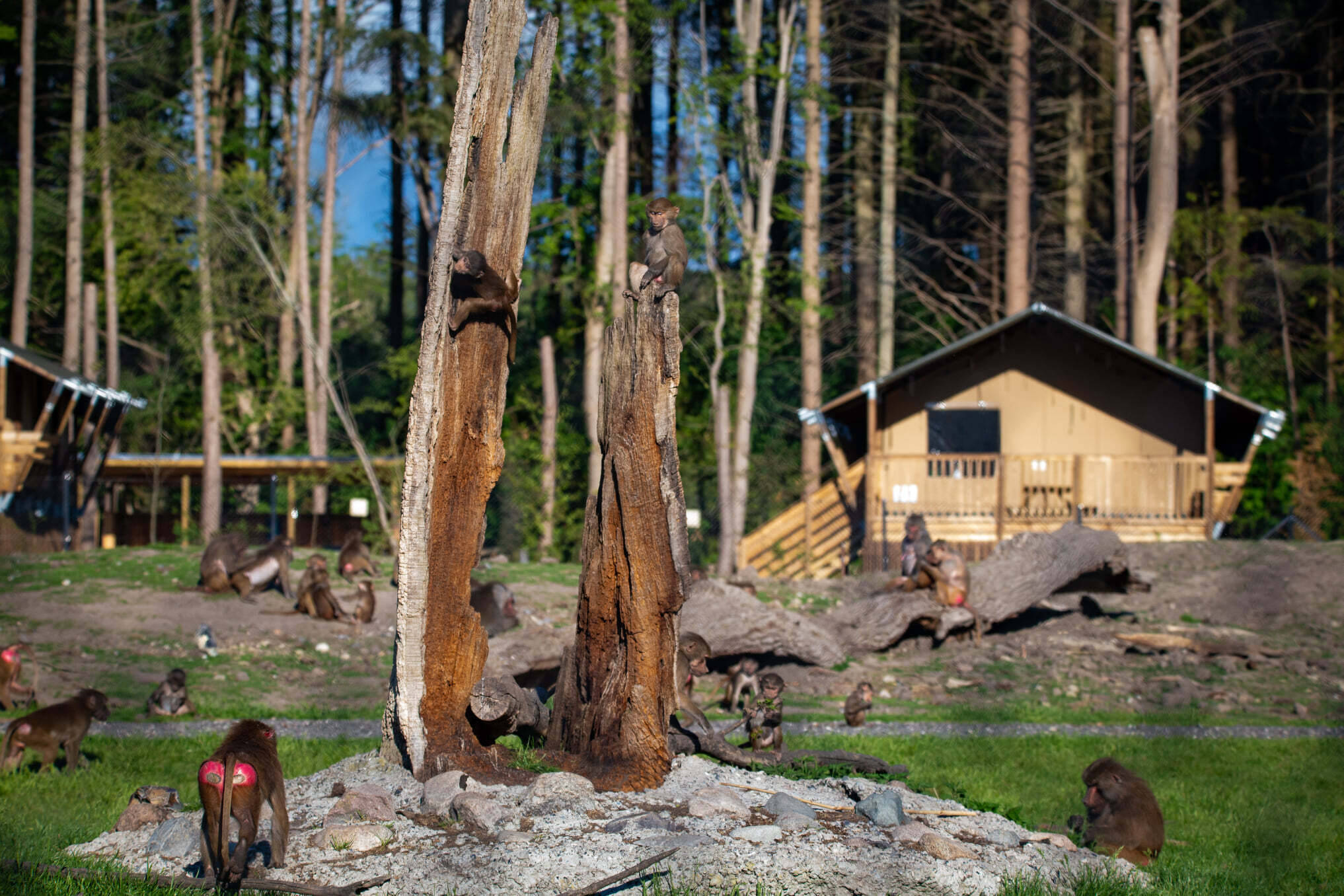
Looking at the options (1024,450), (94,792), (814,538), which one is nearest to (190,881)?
(94,792)

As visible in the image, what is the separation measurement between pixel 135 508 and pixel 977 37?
28.0 metres

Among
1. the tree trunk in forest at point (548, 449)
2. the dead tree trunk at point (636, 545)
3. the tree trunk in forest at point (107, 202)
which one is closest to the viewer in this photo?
the dead tree trunk at point (636, 545)

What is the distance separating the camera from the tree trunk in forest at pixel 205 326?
84.0 ft

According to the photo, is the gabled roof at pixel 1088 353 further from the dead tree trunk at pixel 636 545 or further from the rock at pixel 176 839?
the rock at pixel 176 839

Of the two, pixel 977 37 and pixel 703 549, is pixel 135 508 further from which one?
pixel 977 37

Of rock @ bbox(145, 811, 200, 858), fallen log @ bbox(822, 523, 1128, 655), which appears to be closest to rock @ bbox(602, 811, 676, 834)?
rock @ bbox(145, 811, 200, 858)

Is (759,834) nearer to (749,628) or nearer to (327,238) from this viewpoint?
(749,628)

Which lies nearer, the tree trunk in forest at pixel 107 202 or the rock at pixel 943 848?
the rock at pixel 943 848

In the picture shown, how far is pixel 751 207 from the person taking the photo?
101 feet

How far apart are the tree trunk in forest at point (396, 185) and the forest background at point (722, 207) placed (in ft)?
0.51

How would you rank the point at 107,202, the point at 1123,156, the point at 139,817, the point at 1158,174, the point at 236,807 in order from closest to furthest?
the point at 236,807
the point at 139,817
the point at 1158,174
the point at 1123,156
the point at 107,202

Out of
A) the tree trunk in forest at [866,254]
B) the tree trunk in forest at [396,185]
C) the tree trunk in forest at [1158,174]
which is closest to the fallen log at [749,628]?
the tree trunk in forest at [1158,174]

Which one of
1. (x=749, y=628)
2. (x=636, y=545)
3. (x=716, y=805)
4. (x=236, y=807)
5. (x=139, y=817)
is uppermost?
(x=636, y=545)

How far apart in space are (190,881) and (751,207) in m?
25.7
